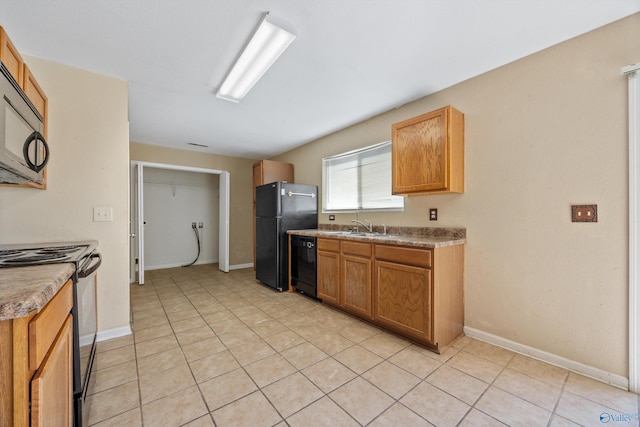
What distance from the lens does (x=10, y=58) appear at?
158cm

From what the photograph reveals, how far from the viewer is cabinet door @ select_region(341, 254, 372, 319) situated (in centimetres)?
254

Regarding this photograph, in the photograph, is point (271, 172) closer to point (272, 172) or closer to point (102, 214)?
point (272, 172)

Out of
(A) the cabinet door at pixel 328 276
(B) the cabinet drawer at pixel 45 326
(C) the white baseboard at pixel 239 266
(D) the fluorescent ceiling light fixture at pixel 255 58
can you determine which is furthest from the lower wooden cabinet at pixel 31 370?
(C) the white baseboard at pixel 239 266

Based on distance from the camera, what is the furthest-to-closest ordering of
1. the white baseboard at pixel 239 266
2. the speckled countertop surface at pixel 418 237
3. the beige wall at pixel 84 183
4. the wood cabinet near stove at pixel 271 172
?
the white baseboard at pixel 239 266, the wood cabinet near stove at pixel 271 172, the speckled countertop surface at pixel 418 237, the beige wall at pixel 84 183

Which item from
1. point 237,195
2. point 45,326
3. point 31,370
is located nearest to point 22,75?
point 45,326

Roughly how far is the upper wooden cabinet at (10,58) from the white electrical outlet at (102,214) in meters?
1.01

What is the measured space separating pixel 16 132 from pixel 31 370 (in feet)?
4.04

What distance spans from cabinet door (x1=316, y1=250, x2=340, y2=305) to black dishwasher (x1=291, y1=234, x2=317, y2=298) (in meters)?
0.13

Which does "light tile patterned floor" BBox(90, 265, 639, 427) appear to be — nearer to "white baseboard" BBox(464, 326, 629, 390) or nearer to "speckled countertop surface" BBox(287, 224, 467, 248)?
"white baseboard" BBox(464, 326, 629, 390)

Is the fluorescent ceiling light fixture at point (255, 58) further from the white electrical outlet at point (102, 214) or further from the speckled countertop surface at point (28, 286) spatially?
the speckled countertop surface at point (28, 286)

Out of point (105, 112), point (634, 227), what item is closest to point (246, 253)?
point (105, 112)

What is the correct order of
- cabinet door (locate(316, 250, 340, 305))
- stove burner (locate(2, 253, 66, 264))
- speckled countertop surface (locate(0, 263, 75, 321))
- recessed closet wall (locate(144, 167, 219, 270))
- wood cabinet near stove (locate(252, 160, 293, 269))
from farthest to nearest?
recessed closet wall (locate(144, 167, 219, 270)), wood cabinet near stove (locate(252, 160, 293, 269)), cabinet door (locate(316, 250, 340, 305)), stove burner (locate(2, 253, 66, 264)), speckled countertop surface (locate(0, 263, 75, 321))

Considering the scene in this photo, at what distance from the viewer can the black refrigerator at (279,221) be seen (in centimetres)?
367
